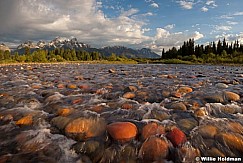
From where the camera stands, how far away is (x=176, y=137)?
4.50 m

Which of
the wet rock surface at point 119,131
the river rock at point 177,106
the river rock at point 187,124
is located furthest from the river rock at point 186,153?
the river rock at point 177,106

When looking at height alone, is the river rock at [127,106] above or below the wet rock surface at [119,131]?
above

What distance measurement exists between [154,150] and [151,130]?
783mm

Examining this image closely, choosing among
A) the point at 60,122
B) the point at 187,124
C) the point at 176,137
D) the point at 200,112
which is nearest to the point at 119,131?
the point at 176,137

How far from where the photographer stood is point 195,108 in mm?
6695

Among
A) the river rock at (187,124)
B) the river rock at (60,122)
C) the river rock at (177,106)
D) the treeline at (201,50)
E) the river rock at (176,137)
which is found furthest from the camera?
the treeline at (201,50)

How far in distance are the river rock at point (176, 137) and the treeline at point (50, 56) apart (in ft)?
303

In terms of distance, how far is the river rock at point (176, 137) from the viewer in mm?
4361

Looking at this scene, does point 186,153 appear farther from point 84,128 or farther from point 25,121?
point 25,121

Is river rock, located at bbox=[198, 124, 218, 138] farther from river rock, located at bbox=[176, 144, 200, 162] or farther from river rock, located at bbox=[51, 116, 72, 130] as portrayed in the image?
river rock, located at bbox=[51, 116, 72, 130]

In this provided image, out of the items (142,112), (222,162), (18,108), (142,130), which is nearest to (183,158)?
(222,162)

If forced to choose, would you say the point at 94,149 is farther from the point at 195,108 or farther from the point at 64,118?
the point at 195,108

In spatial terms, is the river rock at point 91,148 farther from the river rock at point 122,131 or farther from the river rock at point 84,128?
the river rock at point 122,131

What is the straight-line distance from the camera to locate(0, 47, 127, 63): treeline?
91.1m
